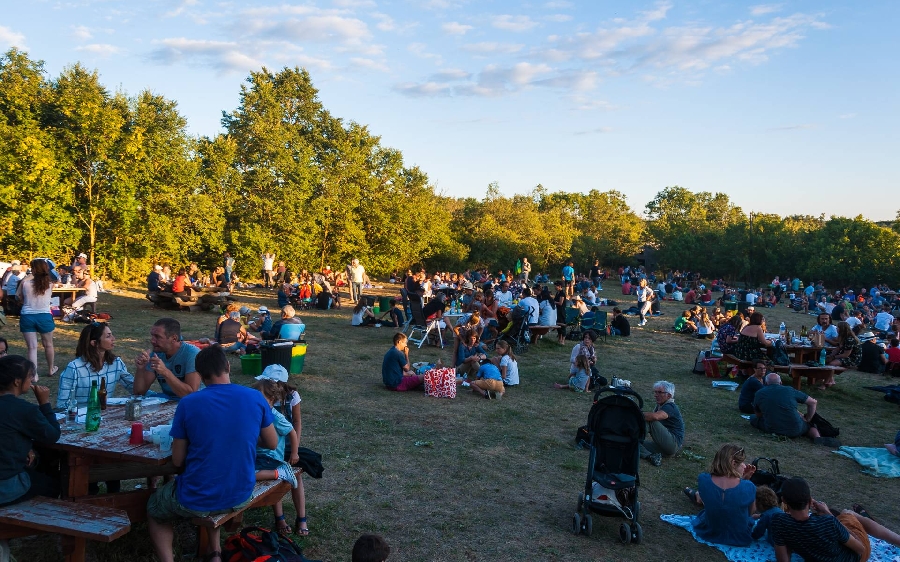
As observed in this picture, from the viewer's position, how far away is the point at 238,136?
92.6 ft

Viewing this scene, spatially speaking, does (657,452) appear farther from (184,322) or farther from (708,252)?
(708,252)

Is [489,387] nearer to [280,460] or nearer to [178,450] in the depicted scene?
[280,460]

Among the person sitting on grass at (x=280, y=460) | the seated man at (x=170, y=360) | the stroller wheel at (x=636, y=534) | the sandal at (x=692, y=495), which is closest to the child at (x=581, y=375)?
the sandal at (x=692, y=495)

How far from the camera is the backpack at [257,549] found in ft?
11.9

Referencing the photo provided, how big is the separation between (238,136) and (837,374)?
24550mm

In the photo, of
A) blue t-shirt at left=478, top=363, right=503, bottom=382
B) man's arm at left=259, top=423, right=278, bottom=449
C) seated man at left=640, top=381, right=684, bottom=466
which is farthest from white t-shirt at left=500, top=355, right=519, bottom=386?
man's arm at left=259, top=423, right=278, bottom=449

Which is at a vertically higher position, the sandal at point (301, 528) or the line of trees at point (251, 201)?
the line of trees at point (251, 201)

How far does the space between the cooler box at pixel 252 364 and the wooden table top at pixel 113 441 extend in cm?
545

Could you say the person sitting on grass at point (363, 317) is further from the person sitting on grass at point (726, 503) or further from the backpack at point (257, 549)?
the backpack at point (257, 549)

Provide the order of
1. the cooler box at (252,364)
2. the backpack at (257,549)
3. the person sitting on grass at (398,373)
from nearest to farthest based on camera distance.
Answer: the backpack at (257,549), the person sitting on grass at (398,373), the cooler box at (252,364)

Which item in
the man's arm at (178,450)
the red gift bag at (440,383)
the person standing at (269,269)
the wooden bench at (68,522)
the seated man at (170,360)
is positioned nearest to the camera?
the wooden bench at (68,522)

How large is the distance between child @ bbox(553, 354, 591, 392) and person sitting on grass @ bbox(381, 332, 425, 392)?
2524 mm

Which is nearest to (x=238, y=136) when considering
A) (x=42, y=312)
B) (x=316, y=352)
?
(x=316, y=352)

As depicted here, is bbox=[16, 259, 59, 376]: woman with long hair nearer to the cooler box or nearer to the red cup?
Result: the cooler box
